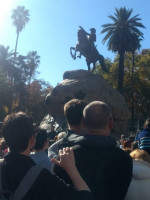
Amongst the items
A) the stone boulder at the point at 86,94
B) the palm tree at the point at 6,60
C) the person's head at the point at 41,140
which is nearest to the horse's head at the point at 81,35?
the stone boulder at the point at 86,94

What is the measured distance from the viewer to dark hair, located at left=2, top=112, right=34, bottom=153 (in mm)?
2383

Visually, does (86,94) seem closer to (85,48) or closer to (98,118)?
(85,48)

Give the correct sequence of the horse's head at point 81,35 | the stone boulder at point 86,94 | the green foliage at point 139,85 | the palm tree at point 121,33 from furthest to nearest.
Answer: the green foliage at point 139,85
the palm tree at point 121,33
the horse's head at point 81,35
the stone boulder at point 86,94

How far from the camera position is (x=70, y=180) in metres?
2.46

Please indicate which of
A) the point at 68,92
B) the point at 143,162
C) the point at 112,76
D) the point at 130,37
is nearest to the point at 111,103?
the point at 68,92

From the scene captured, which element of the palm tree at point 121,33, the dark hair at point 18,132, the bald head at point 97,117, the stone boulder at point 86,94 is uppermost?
the palm tree at point 121,33

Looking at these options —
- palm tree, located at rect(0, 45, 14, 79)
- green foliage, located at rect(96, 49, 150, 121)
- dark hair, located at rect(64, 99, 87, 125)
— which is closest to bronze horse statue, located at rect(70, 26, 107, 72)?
dark hair, located at rect(64, 99, 87, 125)

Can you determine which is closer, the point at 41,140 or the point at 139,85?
the point at 41,140

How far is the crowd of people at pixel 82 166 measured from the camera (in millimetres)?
2146

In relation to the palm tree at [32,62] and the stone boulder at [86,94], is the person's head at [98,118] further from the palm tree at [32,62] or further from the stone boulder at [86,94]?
the palm tree at [32,62]

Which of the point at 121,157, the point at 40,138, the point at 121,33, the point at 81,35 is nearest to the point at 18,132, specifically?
the point at 121,157

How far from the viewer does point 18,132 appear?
2404 millimetres

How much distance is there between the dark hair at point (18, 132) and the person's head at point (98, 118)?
484 millimetres

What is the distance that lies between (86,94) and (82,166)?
13.9 metres
